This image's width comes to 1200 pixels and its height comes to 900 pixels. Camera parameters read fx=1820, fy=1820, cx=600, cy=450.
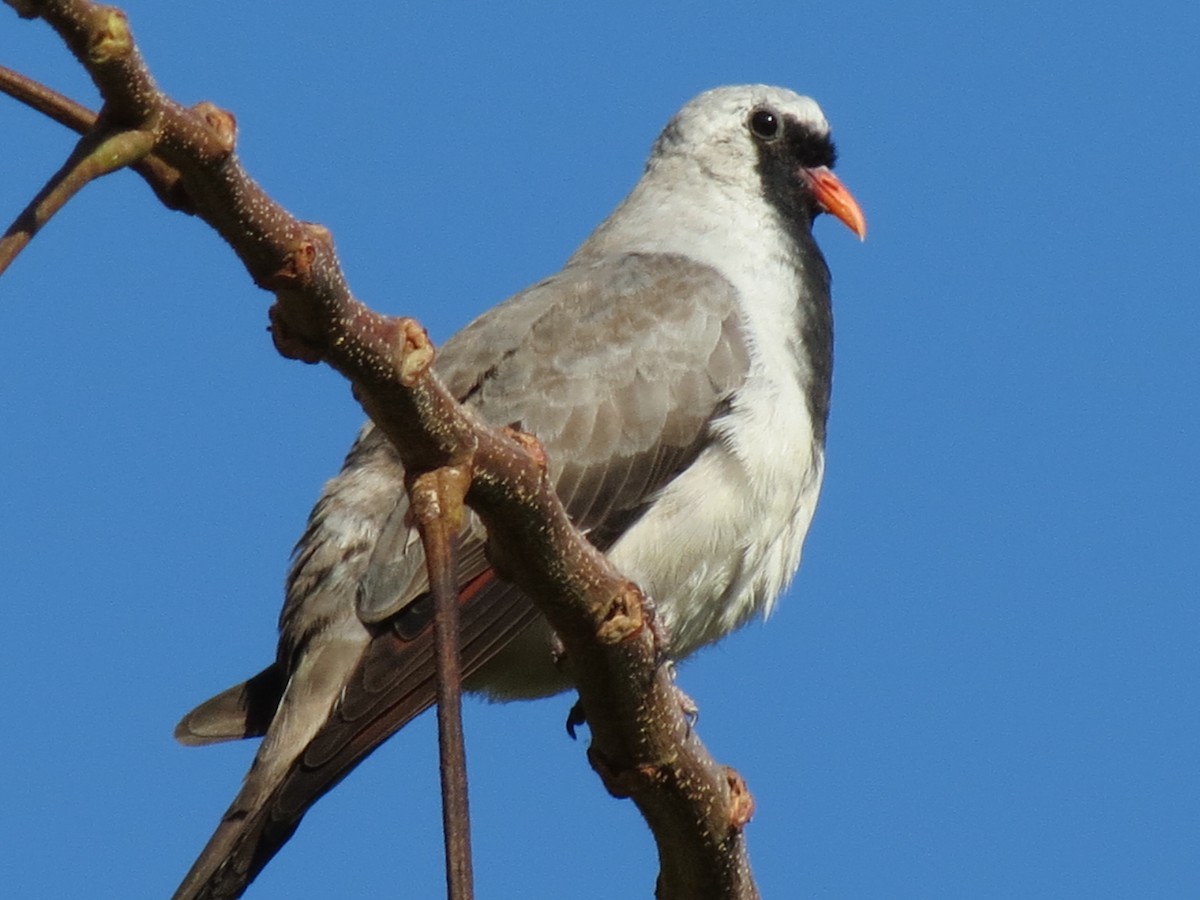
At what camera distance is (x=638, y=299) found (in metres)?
6.46

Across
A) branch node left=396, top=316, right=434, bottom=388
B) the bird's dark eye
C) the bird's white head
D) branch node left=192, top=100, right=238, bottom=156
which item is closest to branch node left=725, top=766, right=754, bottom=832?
branch node left=396, top=316, right=434, bottom=388

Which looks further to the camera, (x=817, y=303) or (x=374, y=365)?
(x=817, y=303)

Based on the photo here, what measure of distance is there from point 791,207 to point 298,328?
488 centimetres

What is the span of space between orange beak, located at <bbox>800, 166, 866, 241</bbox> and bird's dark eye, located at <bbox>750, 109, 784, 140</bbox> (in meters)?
0.20

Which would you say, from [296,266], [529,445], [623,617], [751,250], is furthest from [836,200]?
[296,266]

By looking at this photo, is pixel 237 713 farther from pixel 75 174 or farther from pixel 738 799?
pixel 75 174

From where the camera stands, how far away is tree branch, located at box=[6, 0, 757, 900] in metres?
2.39

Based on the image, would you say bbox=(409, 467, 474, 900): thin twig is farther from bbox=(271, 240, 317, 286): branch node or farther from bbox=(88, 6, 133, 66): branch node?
bbox=(88, 6, 133, 66): branch node

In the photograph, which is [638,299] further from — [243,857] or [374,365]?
[374,365]

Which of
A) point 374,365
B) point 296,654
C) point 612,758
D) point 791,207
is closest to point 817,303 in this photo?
point 791,207

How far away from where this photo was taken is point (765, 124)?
303 inches

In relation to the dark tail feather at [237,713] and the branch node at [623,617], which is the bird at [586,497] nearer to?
the dark tail feather at [237,713]

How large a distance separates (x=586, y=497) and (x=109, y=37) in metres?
3.88

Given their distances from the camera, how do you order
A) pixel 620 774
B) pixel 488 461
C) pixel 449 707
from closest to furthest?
pixel 449 707 → pixel 488 461 → pixel 620 774
